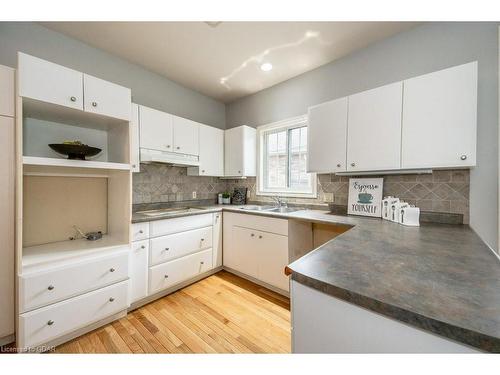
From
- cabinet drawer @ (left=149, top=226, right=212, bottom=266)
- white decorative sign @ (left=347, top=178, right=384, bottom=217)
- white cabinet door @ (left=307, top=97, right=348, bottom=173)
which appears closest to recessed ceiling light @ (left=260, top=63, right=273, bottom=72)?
white cabinet door @ (left=307, top=97, right=348, bottom=173)

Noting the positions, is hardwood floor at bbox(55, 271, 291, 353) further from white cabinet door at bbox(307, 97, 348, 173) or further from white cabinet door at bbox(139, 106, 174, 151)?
white cabinet door at bbox(139, 106, 174, 151)

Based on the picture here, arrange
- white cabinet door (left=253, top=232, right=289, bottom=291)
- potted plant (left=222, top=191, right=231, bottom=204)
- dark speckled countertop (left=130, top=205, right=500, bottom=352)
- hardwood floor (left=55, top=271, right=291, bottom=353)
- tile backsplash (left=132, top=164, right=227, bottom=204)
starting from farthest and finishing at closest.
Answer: potted plant (left=222, top=191, right=231, bottom=204), tile backsplash (left=132, top=164, right=227, bottom=204), white cabinet door (left=253, top=232, right=289, bottom=291), hardwood floor (left=55, top=271, right=291, bottom=353), dark speckled countertop (left=130, top=205, right=500, bottom=352)

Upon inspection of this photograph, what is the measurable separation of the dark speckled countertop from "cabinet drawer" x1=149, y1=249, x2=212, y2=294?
175cm

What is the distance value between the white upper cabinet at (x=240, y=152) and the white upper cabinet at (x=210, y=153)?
0.09 metres

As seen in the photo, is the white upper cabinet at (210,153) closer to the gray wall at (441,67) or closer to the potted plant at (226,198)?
the potted plant at (226,198)

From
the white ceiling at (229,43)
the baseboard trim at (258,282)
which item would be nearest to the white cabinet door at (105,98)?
the white ceiling at (229,43)

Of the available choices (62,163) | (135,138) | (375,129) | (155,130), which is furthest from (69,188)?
(375,129)

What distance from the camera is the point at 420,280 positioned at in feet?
2.25

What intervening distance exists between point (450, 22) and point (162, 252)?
131 inches

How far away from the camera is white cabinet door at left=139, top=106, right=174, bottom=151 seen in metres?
2.21

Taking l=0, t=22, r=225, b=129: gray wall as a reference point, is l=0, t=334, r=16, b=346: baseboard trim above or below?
below

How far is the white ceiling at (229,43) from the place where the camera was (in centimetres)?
184

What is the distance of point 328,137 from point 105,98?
2049 mm

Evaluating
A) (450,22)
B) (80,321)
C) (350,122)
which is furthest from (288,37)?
(80,321)
